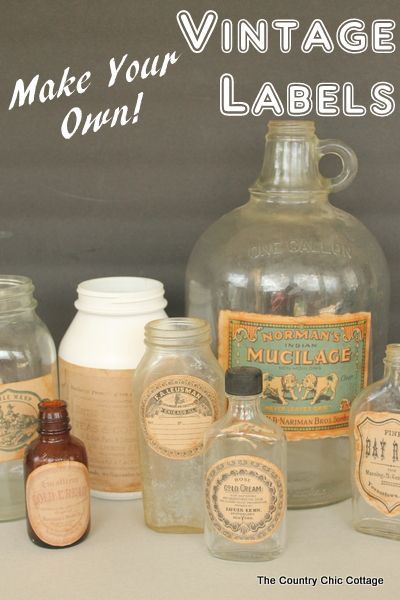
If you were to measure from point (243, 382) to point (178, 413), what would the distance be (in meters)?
0.10

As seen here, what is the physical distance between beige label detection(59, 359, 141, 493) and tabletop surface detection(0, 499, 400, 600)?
0.07 meters

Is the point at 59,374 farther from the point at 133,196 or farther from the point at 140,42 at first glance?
the point at 140,42

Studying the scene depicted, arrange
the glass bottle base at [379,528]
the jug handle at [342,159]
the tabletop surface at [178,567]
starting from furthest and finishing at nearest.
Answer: the jug handle at [342,159], the glass bottle base at [379,528], the tabletop surface at [178,567]

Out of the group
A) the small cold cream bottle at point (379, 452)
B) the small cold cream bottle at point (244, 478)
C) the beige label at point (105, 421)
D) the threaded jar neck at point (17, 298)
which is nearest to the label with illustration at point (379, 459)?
the small cold cream bottle at point (379, 452)

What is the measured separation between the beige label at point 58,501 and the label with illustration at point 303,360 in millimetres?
234

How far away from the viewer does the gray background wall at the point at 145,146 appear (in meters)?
1.20

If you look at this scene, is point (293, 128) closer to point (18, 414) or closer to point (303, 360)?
point (303, 360)

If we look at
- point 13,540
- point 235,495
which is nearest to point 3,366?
point 13,540

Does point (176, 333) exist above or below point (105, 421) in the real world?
above

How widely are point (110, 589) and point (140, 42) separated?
71 cm

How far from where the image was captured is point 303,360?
104 centimetres

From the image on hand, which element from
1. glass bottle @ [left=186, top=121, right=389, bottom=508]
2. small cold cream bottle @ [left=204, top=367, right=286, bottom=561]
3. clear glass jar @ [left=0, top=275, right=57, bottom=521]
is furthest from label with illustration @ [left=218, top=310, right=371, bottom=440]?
clear glass jar @ [left=0, top=275, right=57, bottom=521]

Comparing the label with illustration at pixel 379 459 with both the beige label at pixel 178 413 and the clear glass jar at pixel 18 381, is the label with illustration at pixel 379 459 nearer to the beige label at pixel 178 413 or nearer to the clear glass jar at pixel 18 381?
the beige label at pixel 178 413

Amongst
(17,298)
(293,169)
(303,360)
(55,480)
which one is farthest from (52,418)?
(293,169)
